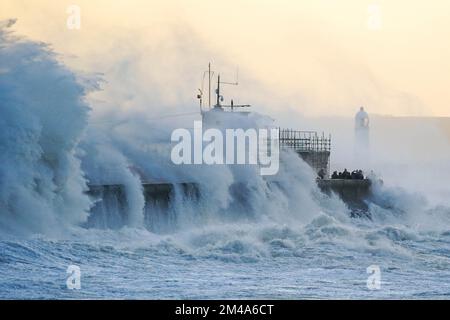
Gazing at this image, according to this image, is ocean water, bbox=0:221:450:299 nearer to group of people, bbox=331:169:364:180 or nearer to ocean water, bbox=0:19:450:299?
ocean water, bbox=0:19:450:299

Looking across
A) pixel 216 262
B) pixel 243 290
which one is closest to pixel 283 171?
pixel 216 262

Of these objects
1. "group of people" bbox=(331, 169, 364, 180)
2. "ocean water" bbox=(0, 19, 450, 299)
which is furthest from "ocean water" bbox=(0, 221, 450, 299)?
"group of people" bbox=(331, 169, 364, 180)

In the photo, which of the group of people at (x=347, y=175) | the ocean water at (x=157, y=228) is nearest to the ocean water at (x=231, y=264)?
the ocean water at (x=157, y=228)

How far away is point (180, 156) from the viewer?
39.2 ft

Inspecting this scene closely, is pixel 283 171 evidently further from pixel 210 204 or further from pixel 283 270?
pixel 283 270

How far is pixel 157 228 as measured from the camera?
12312mm

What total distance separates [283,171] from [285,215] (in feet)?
4.37

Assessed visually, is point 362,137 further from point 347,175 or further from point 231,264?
point 347,175

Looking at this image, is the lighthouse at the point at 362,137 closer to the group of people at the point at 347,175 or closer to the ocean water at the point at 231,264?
the ocean water at the point at 231,264

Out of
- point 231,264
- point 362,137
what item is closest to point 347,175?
point 362,137

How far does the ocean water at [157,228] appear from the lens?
10516 millimetres

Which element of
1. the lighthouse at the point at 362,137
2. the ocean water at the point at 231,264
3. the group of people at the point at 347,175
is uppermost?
the group of people at the point at 347,175

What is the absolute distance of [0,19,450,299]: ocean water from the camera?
10516mm
